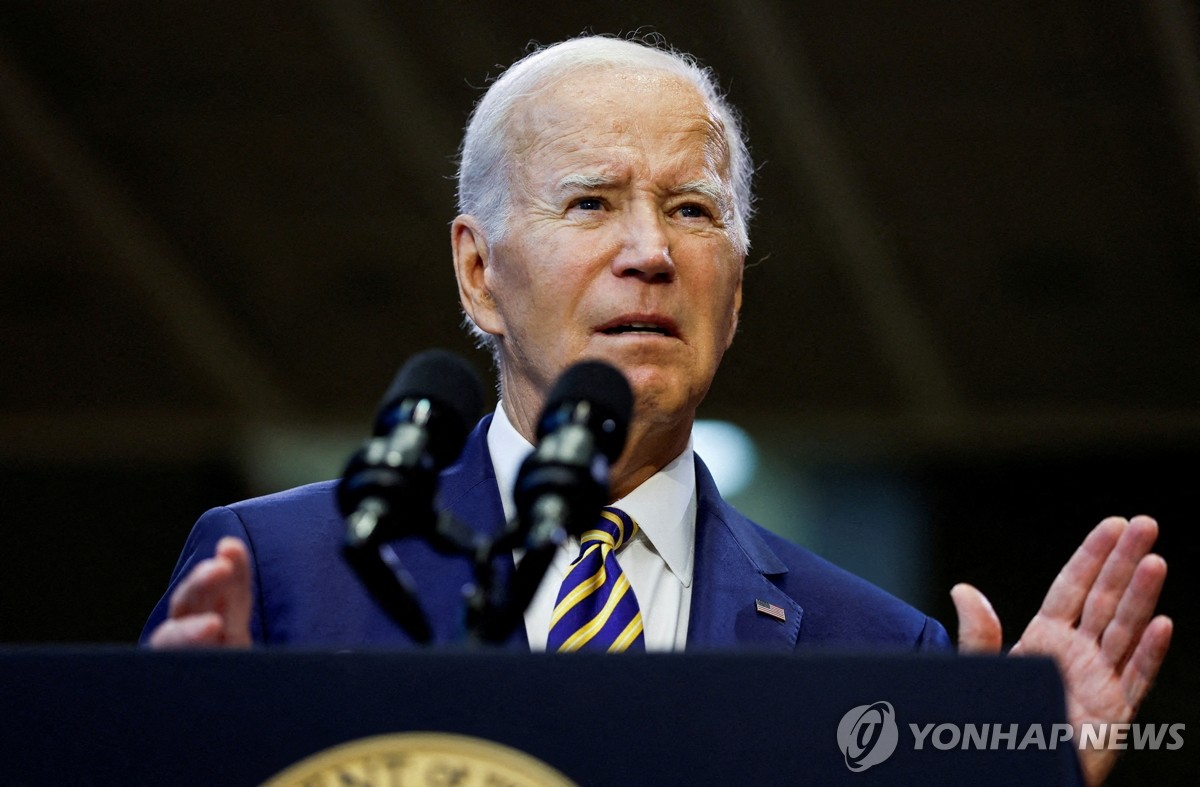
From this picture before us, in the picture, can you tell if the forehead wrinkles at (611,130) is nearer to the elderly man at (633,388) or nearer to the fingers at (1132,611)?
the elderly man at (633,388)

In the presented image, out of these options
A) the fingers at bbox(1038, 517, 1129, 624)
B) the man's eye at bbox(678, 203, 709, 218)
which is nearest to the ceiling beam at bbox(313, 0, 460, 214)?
the man's eye at bbox(678, 203, 709, 218)

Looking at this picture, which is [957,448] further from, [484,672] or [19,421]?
[484,672]

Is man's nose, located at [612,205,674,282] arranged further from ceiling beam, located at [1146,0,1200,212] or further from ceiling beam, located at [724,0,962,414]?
ceiling beam, located at [1146,0,1200,212]

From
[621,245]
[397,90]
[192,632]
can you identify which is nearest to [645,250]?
[621,245]

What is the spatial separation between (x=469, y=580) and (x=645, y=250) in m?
0.48

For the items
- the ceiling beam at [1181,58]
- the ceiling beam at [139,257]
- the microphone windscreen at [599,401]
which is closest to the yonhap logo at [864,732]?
the microphone windscreen at [599,401]

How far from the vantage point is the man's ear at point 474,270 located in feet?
6.66

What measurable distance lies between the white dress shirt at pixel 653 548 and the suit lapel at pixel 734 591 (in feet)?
0.07

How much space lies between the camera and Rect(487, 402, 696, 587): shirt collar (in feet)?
6.06

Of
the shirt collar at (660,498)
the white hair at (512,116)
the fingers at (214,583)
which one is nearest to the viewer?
the fingers at (214,583)

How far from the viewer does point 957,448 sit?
595 cm

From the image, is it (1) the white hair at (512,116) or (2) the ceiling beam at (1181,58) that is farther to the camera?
(2) the ceiling beam at (1181,58)

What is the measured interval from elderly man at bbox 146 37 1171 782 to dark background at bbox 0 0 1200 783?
2.25m

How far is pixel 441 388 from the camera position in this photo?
117cm
